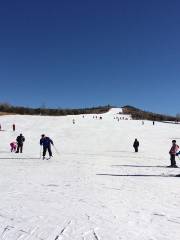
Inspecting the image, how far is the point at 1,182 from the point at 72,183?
2.56 m

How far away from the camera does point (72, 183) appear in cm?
1412

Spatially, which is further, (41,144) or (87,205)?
(41,144)

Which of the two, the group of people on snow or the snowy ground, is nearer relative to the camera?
the snowy ground

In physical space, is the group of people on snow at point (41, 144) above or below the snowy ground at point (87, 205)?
above

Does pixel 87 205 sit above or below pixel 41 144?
below

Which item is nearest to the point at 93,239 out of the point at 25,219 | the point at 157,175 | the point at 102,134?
the point at 25,219

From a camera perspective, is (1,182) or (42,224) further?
(1,182)

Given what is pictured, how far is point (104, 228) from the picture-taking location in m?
7.85

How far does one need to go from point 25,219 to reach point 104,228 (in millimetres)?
1799

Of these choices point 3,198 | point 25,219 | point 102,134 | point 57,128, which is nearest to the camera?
→ point 25,219

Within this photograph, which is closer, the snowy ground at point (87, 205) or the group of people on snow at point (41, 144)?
the snowy ground at point (87, 205)

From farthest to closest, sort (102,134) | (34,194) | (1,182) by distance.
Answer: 1. (102,134)
2. (1,182)
3. (34,194)

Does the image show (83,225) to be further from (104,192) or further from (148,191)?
(148,191)

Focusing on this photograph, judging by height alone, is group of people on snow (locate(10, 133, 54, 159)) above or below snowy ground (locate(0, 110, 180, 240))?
above
